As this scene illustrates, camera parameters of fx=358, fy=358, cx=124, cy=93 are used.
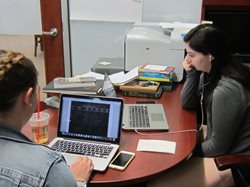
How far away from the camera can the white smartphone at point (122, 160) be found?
146cm

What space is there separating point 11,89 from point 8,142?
0.15m

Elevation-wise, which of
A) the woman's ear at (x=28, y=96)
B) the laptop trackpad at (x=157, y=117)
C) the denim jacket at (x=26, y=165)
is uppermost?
the woman's ear at (x=28, y=96)

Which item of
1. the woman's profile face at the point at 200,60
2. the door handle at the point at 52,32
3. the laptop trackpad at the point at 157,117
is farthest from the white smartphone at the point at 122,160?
the door handle at the point at 52,32

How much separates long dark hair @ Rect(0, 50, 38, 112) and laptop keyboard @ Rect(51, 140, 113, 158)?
1.78 feet

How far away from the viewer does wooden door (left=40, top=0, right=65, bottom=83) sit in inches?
118

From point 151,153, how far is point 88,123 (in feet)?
1.05

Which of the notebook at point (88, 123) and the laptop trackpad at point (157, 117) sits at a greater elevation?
the notebook at point (88, 123)

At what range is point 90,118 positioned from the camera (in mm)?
1653

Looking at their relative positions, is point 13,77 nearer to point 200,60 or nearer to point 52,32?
point 200,60

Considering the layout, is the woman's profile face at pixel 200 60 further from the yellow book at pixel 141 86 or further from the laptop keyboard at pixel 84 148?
the laptop keyboard at pixel 84 148

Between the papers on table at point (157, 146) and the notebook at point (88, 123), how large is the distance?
0.12m

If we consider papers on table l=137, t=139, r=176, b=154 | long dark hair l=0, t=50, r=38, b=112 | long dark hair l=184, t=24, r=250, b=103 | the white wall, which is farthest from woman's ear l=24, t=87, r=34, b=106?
the white wall

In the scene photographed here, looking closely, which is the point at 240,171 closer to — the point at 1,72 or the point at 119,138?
the point at 119,138

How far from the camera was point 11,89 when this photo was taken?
103 centimetres
